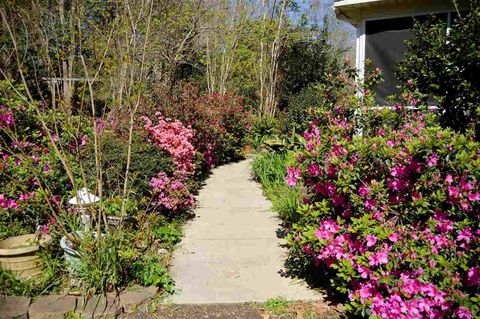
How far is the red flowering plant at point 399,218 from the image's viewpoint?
2477mm

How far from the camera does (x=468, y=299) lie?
2.34 metres

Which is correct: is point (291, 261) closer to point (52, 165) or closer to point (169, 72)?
point (52, 165)

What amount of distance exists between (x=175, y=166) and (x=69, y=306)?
2820 millimetres

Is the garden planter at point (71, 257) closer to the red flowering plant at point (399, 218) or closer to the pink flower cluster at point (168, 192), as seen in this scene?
the pink flower cluster at point (168, 192)

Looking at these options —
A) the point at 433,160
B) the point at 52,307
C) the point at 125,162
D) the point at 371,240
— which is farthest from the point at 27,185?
the point at 433,160

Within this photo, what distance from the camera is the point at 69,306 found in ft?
10.2

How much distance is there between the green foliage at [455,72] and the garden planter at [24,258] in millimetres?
3703

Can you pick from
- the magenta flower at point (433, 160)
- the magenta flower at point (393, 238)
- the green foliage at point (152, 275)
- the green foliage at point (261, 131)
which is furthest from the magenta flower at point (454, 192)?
the green foliage at point (261, 131)

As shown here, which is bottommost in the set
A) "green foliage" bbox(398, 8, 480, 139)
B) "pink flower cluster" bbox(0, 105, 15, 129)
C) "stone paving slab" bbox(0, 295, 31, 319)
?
"stone paving slab" bbox(0, 295, 31, 319)

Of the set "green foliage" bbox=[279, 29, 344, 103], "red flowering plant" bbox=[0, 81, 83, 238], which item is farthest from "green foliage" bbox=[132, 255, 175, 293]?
"green foliage" bbox=[279, 29, 344, 103]

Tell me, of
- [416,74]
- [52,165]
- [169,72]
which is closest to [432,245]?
[416,74]

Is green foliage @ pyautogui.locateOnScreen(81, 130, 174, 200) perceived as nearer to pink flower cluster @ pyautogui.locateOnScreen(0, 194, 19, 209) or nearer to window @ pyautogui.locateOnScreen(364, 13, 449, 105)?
pink flower cluster @ pyautogui.locateOnScreen(0, 194, 19, 209)

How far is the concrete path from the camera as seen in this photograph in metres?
3.43

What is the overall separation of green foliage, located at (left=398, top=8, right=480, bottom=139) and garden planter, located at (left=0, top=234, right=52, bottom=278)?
12.1 feet
